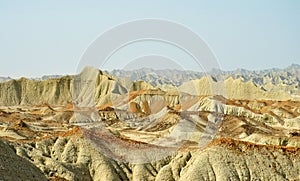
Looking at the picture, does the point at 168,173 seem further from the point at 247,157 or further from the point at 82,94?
the point at 82,94

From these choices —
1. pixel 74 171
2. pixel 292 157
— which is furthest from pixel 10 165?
pixel 292 157

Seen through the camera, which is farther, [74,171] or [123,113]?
[123,113]

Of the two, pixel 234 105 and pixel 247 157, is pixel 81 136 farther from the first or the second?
pixel 234 105

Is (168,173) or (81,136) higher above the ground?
(81,136)

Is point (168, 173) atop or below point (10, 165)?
below

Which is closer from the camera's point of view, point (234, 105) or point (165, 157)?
point (165, 157)

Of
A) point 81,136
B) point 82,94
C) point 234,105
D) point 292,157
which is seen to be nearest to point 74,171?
point 81,136

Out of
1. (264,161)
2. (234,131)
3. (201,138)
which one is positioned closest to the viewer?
(264,161)

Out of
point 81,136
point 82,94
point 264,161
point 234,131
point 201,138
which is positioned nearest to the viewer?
point 264,161

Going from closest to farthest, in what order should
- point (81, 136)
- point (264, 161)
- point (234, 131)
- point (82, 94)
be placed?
1. point (264, 161)
2. point (81, 136)
3. point (234, 131)
4. point (82, 94)
